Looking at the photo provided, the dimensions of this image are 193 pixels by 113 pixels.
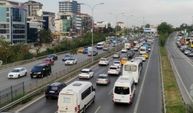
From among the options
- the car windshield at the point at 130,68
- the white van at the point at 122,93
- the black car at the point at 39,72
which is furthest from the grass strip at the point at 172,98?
the black car at the point at 39,72

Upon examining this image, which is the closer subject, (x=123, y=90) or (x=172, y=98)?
(x=123, y=90)

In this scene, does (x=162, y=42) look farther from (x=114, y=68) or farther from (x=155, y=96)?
(x=155, y=96)

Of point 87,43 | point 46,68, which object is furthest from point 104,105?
point 87,43

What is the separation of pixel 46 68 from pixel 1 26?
91161mm

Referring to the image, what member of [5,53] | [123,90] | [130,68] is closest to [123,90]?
[123,90]

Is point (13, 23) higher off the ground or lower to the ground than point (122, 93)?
higher

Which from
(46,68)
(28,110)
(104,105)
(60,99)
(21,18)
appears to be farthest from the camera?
(21,18)

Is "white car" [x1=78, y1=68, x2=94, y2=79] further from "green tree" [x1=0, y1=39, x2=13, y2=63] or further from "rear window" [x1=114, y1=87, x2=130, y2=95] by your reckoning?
"green tree" [x1=0, y1=39, x2=13, y2=63]

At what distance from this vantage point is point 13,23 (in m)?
143

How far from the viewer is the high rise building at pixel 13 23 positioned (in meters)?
138

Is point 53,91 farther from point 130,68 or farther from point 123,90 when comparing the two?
point 130,68

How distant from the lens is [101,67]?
63.6 metres

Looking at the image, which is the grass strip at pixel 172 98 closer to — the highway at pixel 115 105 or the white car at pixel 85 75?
the highway at pixel 115 105

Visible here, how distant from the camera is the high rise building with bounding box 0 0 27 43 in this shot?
138 metres
